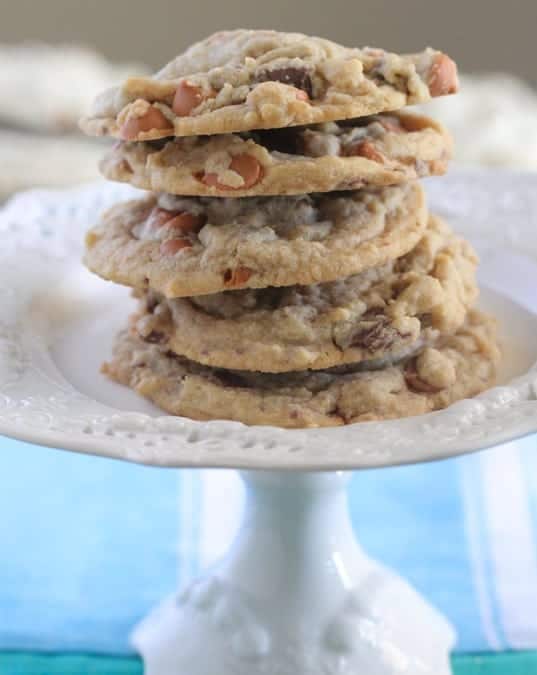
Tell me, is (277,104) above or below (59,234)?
above

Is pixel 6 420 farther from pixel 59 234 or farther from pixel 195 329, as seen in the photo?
pixel 59 234

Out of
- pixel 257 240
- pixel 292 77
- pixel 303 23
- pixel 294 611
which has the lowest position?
pixel 294 611

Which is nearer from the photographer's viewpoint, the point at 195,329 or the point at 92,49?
the point at 195,329

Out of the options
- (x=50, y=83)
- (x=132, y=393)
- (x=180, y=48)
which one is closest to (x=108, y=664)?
(x=132, y=393)

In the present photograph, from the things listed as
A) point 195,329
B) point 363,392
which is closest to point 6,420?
point 195,329

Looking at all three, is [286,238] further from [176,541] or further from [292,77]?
[176,541]

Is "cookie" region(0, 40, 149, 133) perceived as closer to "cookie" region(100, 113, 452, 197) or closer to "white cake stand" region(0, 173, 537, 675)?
"white cake stand" region(0, 173, 537, 675)
